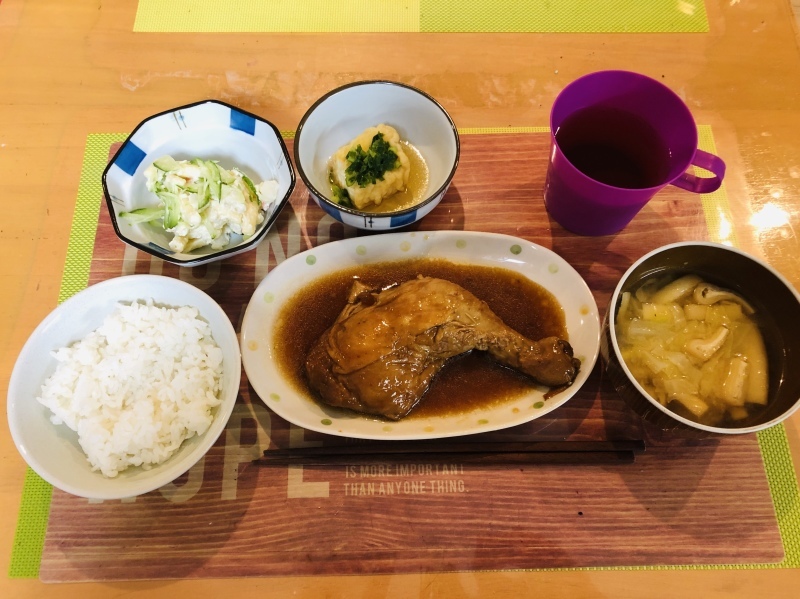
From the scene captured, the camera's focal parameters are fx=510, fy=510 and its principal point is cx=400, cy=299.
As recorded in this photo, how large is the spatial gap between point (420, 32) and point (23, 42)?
2.29 m

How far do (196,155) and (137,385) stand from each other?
A: 1103 millimetres

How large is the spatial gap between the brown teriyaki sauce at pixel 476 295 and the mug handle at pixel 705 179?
2.35 ft

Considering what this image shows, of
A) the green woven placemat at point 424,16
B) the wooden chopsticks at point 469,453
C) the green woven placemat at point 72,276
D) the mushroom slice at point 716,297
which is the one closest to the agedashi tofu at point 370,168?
the green woven placemat at point 424,16

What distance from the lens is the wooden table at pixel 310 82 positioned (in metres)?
2.56

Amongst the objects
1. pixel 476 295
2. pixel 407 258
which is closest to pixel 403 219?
pixel 407 258

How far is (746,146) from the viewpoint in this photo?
2.69 metres

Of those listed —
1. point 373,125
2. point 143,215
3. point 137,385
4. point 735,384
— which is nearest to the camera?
point 735,384

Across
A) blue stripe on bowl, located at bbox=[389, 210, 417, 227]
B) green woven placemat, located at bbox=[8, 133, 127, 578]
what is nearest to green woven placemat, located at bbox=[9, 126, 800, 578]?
green woven placemat, located at bbox=[8, 133, 127, 578]

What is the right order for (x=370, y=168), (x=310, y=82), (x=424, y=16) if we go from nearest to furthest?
(x=370, y=168), (x=310, y=82), (x=424, y=16)

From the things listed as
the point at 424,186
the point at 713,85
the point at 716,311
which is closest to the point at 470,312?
the point at 424,186

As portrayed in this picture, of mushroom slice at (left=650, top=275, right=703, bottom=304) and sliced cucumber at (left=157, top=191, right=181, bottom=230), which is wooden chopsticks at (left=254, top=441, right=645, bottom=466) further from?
sliced cucumber at (left=157, top=191, right=181, bottom=230)

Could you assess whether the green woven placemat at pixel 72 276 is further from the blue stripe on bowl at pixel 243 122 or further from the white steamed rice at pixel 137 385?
the blue stripe on bowl at pixel 243 122

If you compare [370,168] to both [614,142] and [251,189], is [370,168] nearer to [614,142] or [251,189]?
[251,189]

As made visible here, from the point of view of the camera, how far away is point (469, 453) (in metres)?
2.11
